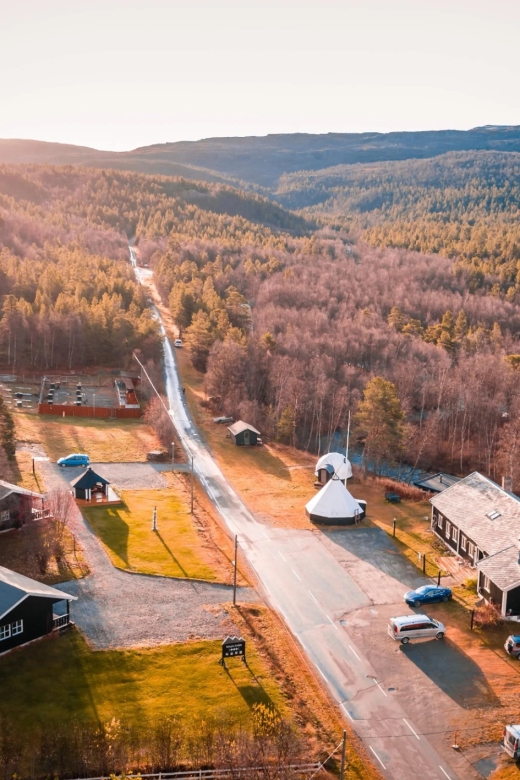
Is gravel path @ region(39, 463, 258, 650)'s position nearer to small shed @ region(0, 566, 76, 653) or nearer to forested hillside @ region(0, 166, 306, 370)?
small shed @ region(0, 566, 76, 653)

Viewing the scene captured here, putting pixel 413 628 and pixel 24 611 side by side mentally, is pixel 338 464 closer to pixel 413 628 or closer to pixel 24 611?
pixel 413 628

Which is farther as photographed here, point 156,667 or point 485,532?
point 485,532

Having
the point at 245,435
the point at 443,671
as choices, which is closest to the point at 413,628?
the point at 443,671

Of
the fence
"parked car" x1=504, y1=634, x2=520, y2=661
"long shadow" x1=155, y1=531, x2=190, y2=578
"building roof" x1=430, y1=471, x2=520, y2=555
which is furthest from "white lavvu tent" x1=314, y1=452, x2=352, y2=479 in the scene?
the fence

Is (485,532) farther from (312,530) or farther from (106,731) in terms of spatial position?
(106,731)

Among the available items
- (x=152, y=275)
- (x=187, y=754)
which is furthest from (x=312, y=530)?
(x=152, y=275)
